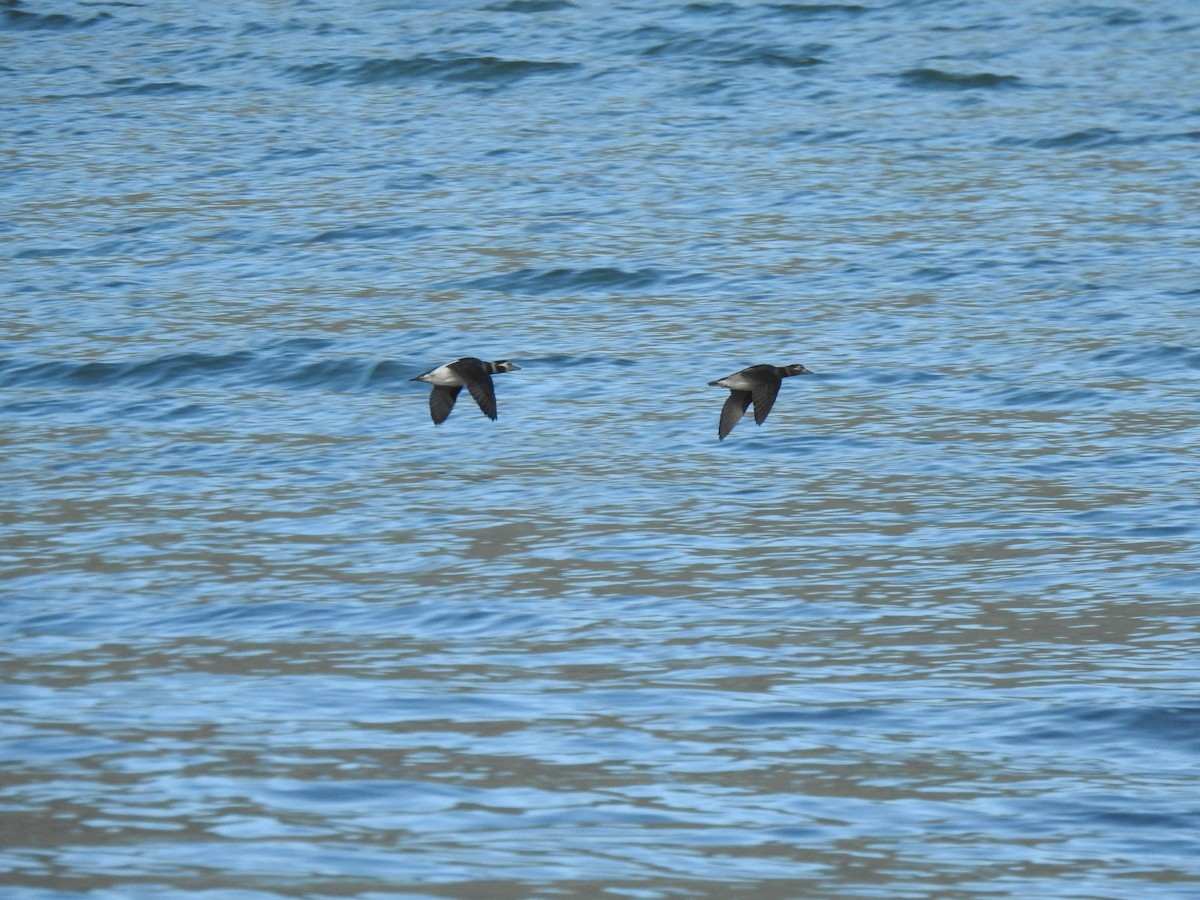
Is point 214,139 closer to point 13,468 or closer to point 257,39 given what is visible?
point 257,39

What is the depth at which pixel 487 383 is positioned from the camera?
1189 centimetres

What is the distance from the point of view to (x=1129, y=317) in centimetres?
1736

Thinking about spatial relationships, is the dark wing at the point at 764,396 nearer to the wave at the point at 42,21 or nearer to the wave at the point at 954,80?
the wave at the point at 954,80

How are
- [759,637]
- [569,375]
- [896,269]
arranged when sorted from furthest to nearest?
1. [896,269]
2. [569,375]
3. [759,637]

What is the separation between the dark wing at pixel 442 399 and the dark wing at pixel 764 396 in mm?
1622

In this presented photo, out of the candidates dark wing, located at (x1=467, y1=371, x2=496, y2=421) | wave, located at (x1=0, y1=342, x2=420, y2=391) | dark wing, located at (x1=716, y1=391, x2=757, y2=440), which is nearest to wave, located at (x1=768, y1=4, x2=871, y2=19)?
wave, located at (x1=0, y1=342, x2=420, y2=391)

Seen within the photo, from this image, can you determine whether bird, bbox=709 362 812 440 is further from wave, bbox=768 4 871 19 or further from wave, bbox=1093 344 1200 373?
wave, bbox=768 4 871 19

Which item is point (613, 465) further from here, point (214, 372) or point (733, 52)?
point (733, 52)

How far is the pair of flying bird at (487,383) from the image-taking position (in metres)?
11.9

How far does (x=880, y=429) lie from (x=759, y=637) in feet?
14.0

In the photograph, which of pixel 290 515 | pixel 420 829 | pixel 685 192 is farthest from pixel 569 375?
pixel 420 829

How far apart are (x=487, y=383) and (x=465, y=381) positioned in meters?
0.23

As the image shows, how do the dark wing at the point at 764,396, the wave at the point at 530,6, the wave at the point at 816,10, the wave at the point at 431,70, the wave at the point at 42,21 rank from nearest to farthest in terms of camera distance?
the dark wing at the point at 764,396 < the wave at the point at 431,70 < the wave at the point at 816,10 < the wave at the point at 530,6 < the wave at the point at 42,21

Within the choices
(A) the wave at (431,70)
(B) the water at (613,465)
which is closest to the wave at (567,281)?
(B) the water at (613,465)
